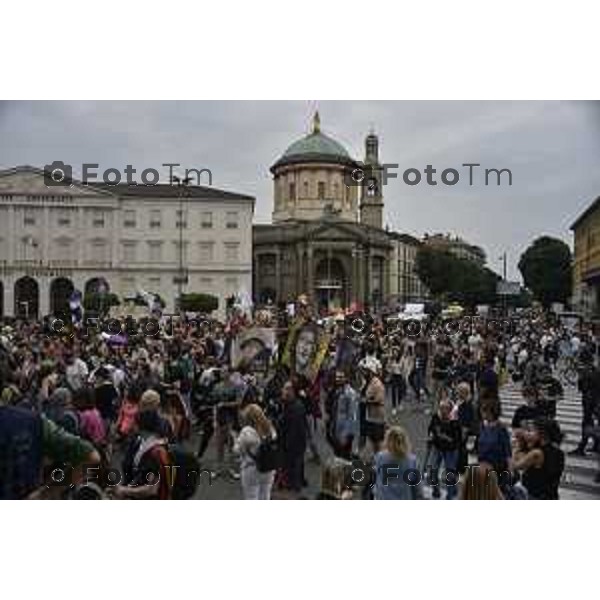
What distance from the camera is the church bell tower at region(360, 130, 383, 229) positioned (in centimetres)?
1122

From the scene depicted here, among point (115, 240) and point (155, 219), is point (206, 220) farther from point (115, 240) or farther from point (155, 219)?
point (115, 240)

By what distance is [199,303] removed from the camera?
1541cm

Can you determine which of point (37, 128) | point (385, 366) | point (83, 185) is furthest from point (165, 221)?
point (385, 366)

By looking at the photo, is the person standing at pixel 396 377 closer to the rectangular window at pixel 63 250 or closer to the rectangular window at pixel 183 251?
the rectangular window at pixel 183 251

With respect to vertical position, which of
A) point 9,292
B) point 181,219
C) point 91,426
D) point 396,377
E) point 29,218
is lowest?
point 91,426

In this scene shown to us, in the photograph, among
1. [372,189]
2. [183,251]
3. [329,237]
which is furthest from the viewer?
[183,251]

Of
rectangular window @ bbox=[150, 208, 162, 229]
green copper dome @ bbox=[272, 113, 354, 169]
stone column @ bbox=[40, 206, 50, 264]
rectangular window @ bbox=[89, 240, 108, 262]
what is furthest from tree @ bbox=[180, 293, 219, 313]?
green copper dome @ bbox=[272, 113, 354, 169]

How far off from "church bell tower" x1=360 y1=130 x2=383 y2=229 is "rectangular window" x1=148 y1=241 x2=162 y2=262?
3524 mm

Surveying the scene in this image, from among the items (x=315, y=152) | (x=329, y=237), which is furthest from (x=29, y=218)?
(x=329, y=237)

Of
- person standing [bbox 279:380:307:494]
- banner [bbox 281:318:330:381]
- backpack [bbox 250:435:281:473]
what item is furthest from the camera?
banner [bbox 281:318:330:381]

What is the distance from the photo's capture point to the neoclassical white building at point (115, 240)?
11.9 meters

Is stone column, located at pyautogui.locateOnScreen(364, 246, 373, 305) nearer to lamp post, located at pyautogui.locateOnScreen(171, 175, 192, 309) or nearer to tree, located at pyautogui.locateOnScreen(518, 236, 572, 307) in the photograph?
tree, located at pyautogui.locateOnScreen(518, 236, 572, 307)

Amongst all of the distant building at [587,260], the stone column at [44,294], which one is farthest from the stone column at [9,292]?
the distant building at [587,260]

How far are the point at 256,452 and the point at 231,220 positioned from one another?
508 centimetres
